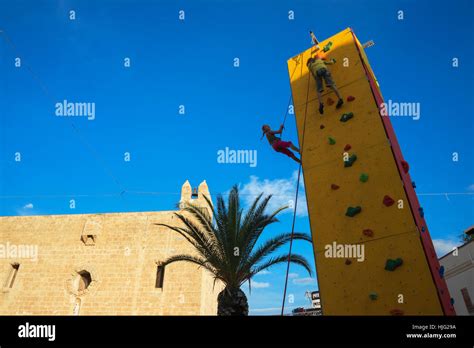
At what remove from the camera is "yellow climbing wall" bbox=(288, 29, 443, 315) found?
4859mm

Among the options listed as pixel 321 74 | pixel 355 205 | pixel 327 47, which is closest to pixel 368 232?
pixel 355 205

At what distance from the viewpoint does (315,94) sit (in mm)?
7383

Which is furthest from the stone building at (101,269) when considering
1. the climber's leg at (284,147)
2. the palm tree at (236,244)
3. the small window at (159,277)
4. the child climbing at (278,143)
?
the climber's leg at (284,147)

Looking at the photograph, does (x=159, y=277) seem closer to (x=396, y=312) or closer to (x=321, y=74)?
(x=321, y=74)

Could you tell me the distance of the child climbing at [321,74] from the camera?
6762 mm

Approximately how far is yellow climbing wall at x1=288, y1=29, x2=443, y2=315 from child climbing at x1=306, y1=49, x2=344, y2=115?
0.16m

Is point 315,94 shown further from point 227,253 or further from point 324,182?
point 227,253

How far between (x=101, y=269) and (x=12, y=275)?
594 centimetres

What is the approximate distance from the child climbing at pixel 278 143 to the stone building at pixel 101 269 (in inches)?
375

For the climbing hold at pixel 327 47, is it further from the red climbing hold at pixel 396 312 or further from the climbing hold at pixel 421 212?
the red climbing hold at pixel 396 312

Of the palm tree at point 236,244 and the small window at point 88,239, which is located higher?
the small window at point 88,239

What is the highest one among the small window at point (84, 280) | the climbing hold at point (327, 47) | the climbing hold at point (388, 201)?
the climbing hold at point (327, 47)

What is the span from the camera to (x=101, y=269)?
17.1 meters

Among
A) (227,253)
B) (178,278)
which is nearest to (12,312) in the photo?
(178,278)
